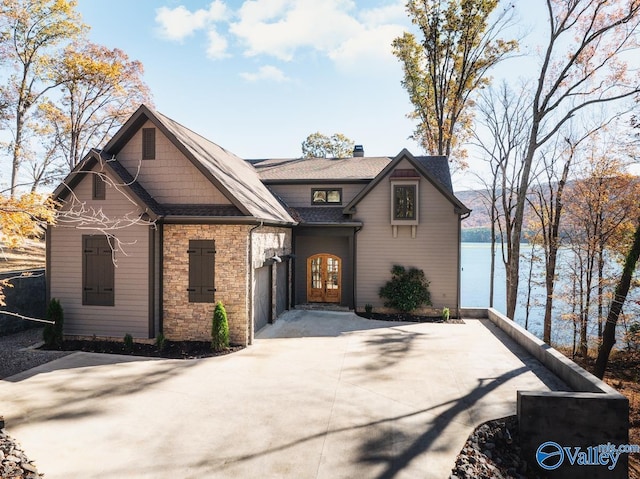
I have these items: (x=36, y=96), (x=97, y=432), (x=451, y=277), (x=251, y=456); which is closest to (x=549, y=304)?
(x=451, y=277)

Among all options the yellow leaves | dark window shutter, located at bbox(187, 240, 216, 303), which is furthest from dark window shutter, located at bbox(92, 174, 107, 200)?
the yellow leaves

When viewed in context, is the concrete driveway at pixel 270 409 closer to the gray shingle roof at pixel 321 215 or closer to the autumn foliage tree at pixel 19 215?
the autumn foliage tree at pixel 19 215

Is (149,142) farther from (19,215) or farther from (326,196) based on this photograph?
(326,196)

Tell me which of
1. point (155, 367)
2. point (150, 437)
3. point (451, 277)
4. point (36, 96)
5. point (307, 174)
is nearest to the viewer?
point (150, 437)

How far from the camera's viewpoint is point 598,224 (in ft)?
55.8

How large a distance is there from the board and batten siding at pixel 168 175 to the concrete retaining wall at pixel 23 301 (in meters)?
4.80

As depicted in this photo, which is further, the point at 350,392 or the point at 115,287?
the point at 115,287

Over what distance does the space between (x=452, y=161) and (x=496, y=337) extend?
1629cm

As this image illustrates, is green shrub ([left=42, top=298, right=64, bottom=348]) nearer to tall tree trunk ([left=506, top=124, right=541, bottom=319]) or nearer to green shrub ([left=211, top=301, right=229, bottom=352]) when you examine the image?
green shrub ([left=211, top=301, right=229, bottom=352])

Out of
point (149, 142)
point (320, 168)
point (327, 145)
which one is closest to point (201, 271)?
point (149, 142)

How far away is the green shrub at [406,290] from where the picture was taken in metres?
14.0

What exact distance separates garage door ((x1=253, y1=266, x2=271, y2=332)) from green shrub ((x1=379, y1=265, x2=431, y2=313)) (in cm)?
478

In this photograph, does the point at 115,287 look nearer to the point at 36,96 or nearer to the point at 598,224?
the point at 36,96

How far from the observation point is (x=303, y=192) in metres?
16.5
